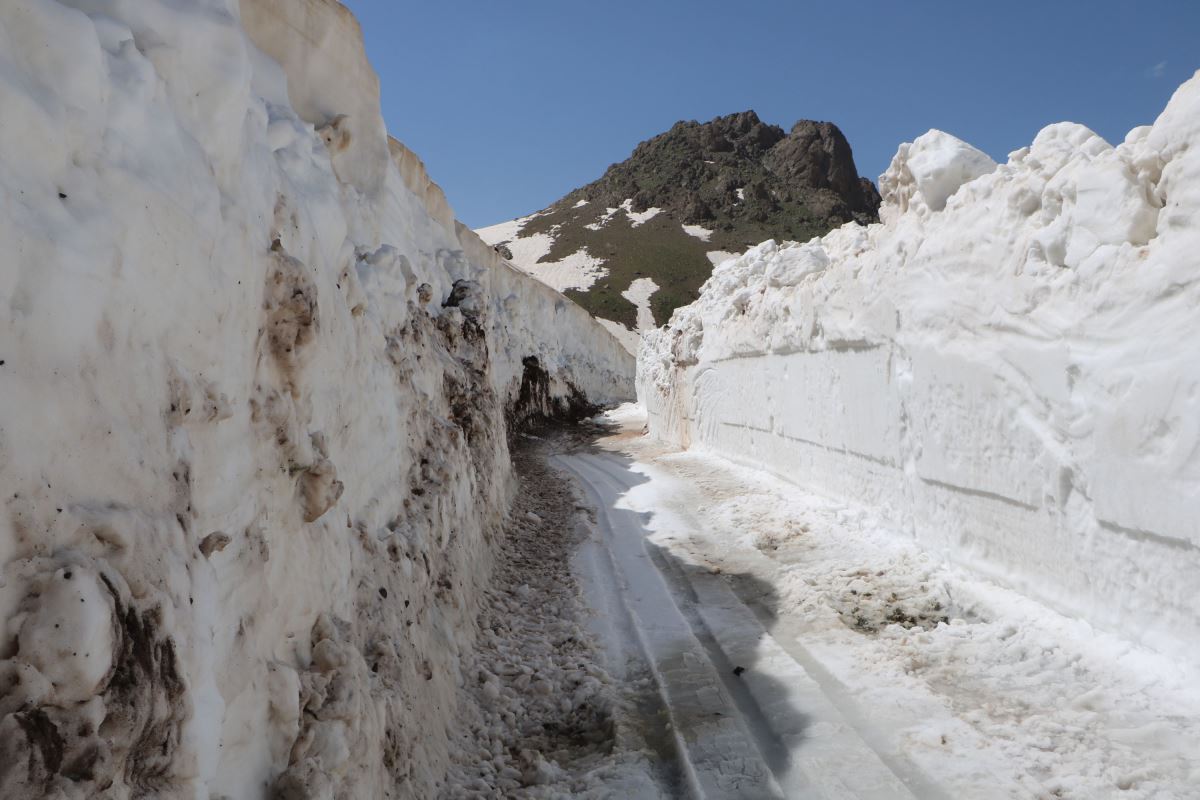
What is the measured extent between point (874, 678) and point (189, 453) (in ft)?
13.6

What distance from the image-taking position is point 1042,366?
4.84 meters

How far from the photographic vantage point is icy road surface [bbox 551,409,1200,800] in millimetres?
3516

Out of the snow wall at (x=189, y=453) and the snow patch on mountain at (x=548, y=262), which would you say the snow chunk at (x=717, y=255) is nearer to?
the snow patch on mountain at (x=548, y=262)

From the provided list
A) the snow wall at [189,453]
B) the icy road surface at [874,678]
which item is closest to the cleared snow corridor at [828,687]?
the icy road surface at [874,678]

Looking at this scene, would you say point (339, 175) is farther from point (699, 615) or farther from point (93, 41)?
point (699, 615)

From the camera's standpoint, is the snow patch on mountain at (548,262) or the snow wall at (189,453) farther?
the snow patch on mountain at (548,262)

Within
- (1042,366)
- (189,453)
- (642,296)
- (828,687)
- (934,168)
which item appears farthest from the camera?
(642,296)

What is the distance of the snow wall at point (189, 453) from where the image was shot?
5.53 feet

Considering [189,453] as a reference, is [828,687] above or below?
below

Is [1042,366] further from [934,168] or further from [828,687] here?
[828,687]

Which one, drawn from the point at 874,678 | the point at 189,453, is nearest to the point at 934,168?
the point at 874,678

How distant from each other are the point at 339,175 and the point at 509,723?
478cm

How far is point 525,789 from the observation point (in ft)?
12.0

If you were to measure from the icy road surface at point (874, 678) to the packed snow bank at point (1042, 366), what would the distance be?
327 millimetres
